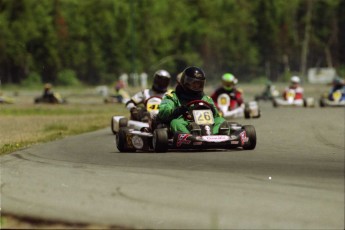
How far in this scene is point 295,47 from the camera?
304 feet

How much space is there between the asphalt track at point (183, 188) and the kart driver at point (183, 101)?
724 mm

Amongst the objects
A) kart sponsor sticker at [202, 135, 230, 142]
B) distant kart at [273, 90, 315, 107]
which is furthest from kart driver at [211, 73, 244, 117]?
kart sponsor sticker at [202, 135, 230, 142]

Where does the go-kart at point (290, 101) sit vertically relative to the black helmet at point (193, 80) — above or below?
below

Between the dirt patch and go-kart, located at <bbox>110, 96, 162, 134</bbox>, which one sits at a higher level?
go-kart, located at <bbox>110, 96, 162, 134</bbox>

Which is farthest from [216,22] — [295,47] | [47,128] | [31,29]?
[47,128]

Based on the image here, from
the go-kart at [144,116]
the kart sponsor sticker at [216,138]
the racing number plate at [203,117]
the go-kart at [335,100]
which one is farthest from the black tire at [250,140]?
the go-kart at [335,100]

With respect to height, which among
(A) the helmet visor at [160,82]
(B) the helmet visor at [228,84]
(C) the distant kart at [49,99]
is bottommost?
(C) the distant kart at [49,99]

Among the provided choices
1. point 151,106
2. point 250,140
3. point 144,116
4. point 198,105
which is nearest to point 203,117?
point 198,105

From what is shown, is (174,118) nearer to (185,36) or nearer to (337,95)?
(337,95)

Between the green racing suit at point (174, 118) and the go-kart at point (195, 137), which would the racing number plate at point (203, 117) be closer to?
the go-kart at point (195, 137)

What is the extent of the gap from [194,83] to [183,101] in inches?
13.9

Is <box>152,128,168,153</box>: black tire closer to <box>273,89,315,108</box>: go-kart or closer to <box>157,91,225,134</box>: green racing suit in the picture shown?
<box>157,91,225,134</box>: green racing suit

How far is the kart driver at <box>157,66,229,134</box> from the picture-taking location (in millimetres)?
11588

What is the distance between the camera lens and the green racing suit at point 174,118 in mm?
11523
